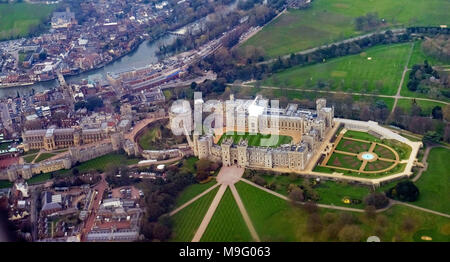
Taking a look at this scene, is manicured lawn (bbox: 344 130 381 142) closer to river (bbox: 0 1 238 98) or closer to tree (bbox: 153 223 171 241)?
tree (bbox: 153 223 171 241)

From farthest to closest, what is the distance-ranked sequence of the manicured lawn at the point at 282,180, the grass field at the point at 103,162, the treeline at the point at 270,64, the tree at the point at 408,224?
the treeline at the point at 270,64 < the grass field at the point at 103,162 < the manicured lawn at the point at 282,180 < the tree at the point at 408,224

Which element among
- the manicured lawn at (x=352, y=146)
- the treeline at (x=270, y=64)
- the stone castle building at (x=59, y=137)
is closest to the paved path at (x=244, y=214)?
the manicured lawn at (x=352, y=146)

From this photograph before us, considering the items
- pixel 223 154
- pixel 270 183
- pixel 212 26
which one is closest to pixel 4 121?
pixel 223 154

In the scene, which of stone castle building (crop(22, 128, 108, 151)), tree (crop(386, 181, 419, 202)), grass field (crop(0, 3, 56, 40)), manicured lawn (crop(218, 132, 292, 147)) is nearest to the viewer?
tree (crop(386, 181, 419, 202))

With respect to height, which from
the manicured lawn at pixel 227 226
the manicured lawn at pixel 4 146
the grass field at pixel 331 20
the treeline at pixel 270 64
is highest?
the grass field at pixel 331 20

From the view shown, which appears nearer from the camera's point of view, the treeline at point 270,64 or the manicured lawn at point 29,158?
the manicured lawn at point 29,158

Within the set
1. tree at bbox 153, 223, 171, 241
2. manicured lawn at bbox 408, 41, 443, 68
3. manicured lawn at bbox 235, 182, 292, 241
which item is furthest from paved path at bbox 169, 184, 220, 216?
manicured lawn at bbox 408, 41, 443, 68

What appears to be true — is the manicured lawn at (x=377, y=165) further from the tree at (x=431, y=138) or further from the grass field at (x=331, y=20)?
the grass field at (x=331, y=20)
